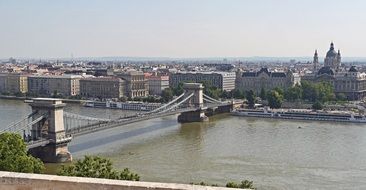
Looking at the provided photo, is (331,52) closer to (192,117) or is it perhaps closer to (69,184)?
(192,117)

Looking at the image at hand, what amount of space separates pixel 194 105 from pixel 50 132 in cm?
1249

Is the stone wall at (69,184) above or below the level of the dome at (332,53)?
below

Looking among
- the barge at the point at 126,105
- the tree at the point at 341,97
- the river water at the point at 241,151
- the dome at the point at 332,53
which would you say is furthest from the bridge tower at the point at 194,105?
the dome at the point at 332,53

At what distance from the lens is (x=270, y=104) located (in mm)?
31594

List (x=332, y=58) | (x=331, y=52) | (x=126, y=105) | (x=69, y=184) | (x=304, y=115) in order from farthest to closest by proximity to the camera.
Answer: (x=331, y=52)
(x=332, y=58)
(x=126, y=105)
(x=304, y=115)
(x=69, y=184)

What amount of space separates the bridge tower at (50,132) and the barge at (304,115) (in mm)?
13775

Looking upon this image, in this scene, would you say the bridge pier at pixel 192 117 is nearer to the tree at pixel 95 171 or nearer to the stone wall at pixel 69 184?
the tree at pixel 95 171

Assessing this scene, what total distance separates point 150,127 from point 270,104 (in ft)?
36.4

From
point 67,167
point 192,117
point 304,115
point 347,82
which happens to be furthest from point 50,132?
point 347,82

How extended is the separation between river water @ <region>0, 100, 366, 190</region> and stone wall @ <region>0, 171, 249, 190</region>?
901 cm

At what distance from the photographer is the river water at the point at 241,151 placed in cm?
1270

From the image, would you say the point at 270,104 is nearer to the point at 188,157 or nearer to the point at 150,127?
the point at 150,127

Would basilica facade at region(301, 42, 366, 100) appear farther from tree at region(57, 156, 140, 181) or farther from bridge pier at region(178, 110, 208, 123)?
tree at region(57, 156, 140, 181)

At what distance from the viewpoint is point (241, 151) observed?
1633 centimetres
